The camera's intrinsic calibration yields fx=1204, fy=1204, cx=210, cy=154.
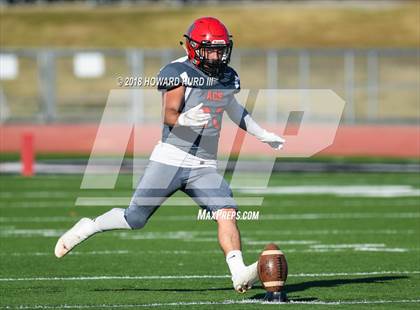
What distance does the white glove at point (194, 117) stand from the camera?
8391mm

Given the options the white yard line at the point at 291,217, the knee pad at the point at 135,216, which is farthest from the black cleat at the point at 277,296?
the white yard line at the point at 291,217

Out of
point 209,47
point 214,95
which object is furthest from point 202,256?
point 209,47

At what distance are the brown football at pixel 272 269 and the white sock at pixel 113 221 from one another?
4.01ft

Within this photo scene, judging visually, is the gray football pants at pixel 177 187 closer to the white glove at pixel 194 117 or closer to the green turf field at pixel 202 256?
the white glove at pixel 194 117

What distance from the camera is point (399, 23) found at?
163ft

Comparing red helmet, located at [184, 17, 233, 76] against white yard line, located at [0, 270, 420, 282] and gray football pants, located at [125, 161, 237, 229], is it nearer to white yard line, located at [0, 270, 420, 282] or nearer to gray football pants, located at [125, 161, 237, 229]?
gray football pants, located at [125, 161, 237, 229]

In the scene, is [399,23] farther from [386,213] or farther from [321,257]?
[321,257]

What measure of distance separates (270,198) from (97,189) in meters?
3.36

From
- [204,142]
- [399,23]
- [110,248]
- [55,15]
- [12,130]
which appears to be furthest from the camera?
[55,15]

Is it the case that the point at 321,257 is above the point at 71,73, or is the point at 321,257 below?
above

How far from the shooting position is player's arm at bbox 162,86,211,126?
8.38 metres

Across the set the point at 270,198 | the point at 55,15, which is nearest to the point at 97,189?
the point at 270,198

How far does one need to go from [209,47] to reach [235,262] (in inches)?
59.9

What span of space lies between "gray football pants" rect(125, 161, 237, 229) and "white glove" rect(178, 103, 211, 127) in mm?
361
